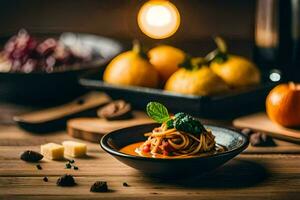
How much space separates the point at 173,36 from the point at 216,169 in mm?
1964

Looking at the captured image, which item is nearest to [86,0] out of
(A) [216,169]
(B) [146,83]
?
(B) [146,83]

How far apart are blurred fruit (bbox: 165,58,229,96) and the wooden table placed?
342mm

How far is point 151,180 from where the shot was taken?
1.77 m

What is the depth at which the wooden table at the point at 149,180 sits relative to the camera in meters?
1.66

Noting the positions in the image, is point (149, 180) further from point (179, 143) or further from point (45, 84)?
point (45, 84)

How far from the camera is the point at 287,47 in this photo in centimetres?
259

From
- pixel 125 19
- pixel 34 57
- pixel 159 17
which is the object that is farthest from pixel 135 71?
pixel 125 19

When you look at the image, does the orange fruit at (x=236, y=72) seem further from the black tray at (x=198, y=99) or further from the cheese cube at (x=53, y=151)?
the cheese cube at (x=53, y=151)

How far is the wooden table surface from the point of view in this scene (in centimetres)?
166

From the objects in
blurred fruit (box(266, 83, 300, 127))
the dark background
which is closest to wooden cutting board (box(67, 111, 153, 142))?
blurred fruit (box(266, 83, 300, 127))

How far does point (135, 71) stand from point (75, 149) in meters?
0.53

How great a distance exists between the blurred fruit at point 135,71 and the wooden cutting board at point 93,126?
0.15 m

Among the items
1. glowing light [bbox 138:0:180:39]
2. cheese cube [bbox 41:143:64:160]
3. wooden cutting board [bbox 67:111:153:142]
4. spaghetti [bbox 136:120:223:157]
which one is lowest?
spaghetti [bbox 136:120:223:157]

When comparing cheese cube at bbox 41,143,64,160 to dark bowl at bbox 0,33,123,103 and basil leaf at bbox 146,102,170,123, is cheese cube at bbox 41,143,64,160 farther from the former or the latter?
dark bowl at bbox 0,33,123,103
